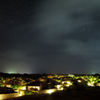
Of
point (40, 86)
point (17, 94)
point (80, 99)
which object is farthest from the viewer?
point (40, 86)

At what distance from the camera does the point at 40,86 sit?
28406 millimetres

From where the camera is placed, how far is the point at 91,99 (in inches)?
720

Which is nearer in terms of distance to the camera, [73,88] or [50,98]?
[50,98]

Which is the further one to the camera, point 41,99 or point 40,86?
point 40,86

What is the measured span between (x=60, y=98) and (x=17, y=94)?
18.5ft

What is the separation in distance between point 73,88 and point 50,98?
33.8ft

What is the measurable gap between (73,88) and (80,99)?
1030 cm

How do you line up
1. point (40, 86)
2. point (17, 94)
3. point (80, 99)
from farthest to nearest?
point (40, 86), point (17, 94), point (80, 99)

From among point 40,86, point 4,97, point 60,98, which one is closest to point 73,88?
point 40,86

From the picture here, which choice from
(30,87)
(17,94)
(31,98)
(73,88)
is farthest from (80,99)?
(30,87)

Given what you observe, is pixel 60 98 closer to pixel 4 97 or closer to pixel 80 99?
pixel 80 99

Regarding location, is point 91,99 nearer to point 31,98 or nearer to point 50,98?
point 50,98

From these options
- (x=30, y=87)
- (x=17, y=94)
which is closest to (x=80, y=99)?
(x=17, y=94)

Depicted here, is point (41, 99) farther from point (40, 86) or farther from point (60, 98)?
point (40, 86)
